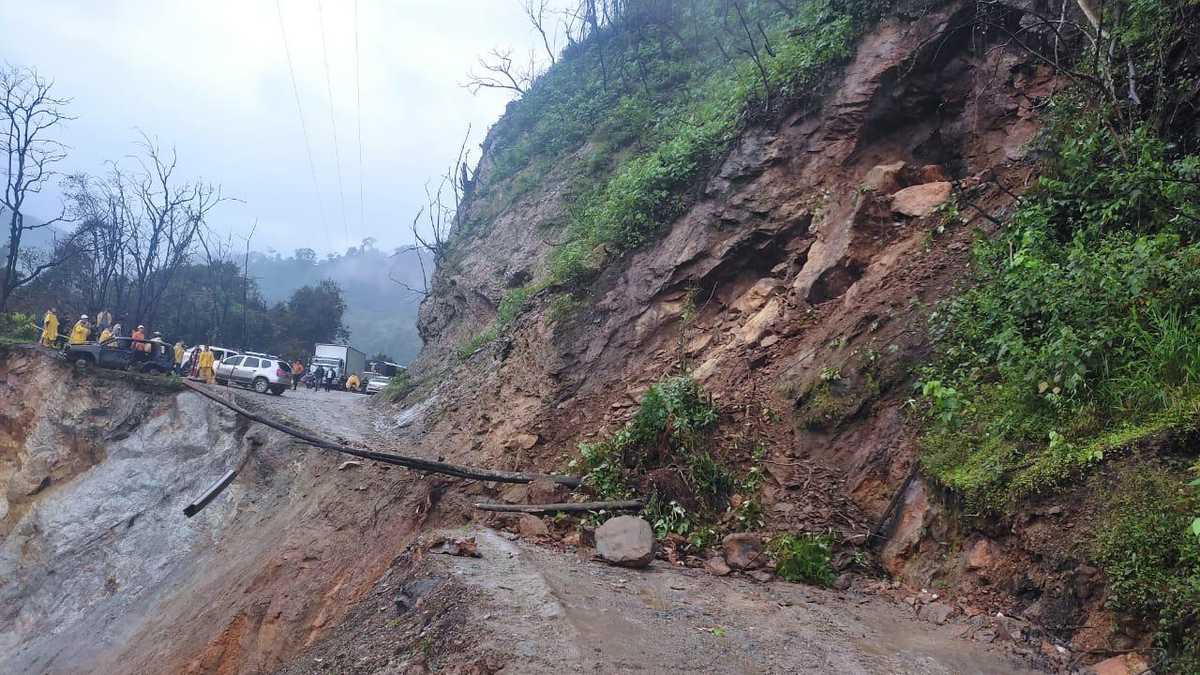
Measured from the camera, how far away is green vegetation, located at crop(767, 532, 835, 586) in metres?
6.57

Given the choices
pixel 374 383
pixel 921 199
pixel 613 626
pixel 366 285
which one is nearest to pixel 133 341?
pixel 374 383

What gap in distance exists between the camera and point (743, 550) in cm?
706

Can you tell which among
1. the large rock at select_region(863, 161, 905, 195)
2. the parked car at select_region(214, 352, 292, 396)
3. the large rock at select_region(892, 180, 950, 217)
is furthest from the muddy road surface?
the large rock at select_region(863, 161, 905, 195)

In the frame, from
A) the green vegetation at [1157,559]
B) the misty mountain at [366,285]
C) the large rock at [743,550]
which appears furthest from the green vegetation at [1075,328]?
the misty mountain at [366,285]

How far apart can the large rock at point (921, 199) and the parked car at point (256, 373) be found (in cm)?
2096

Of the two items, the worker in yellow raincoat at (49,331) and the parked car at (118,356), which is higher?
the worker in yellow raincoat at (49,331)

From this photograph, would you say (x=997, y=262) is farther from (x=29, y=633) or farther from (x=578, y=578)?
(x=29, y=633)

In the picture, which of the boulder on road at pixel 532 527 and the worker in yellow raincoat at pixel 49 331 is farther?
the worker in yellow raincoat at pixel 49 331

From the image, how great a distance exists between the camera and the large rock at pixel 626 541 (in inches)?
278

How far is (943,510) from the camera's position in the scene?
19.9 ft

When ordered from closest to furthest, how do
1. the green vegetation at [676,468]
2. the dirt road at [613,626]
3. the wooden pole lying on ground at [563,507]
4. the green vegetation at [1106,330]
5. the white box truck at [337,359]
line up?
the green vegetation at [1106,330] < the dirt road at [613,626] < the green vegetation at [676,468] < the wooden pole lying on ground at [563,507] < the white box truck at [337,359]

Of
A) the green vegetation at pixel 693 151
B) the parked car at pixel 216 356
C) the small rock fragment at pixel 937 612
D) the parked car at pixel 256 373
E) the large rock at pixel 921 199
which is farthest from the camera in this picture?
the parked car at pixel 216 356

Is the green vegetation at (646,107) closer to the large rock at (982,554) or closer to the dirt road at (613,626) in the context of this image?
the dirt road at (613,626)

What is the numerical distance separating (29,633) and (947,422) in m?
18.4
